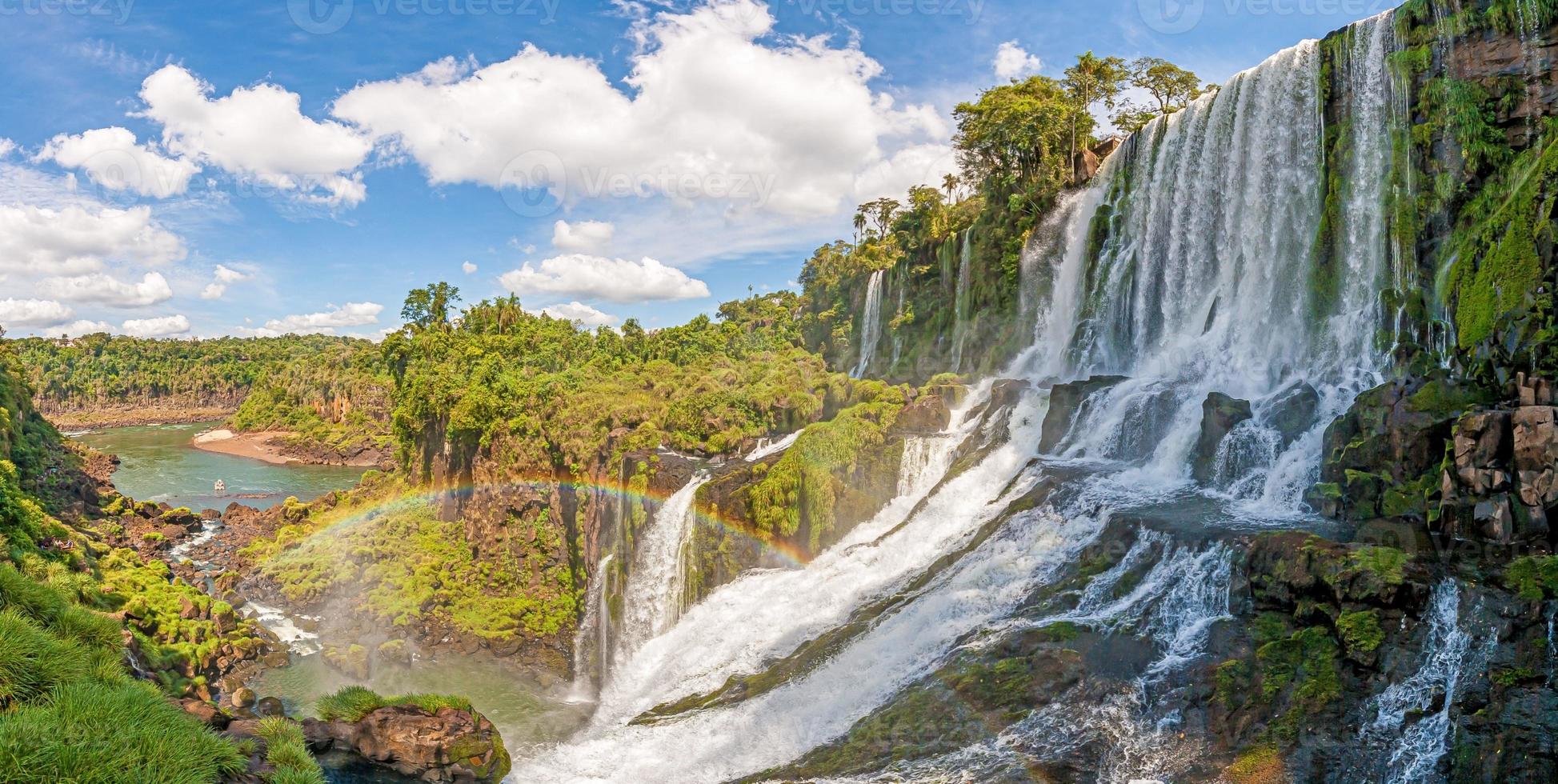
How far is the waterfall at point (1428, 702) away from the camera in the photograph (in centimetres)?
852

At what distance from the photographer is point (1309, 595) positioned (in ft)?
35.7

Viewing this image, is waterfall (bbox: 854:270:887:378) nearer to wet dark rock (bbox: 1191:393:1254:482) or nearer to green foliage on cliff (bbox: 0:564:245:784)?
wet dark rock (bbox: 1191:393:1254:482)

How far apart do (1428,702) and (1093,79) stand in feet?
119

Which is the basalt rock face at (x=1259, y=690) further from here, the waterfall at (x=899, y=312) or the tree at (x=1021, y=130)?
the waterfall at (x=899, y=312)

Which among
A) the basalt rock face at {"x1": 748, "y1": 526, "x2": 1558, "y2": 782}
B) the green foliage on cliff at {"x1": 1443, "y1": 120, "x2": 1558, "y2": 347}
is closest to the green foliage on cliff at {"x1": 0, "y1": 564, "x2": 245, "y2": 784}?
the basalt rock face at {"x1": 748, "y1": 526, "x2": 1558, "y2": 782}

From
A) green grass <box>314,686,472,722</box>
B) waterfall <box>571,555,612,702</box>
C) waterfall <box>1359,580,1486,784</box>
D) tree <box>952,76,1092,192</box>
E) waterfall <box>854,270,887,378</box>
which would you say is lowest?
waterfall <box>571,555,612,702</box>

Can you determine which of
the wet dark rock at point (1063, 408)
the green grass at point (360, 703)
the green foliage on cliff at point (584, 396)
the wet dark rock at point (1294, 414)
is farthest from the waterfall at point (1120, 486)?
the green foliage on cliff at point (584, 396)

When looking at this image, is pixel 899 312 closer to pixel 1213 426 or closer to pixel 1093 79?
pixel 1093 79

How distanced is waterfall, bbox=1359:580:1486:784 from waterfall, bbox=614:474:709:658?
1734 centimetres

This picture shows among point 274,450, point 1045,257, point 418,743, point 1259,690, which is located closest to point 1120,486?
point 1259,690

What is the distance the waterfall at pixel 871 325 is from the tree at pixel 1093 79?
14.7 meters

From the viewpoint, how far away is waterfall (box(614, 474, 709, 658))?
2305 centimetres

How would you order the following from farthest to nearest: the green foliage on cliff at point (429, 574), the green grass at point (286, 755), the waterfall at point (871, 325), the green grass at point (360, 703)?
the waterfall at point (871, 325) → the green foliage on cliff at point (429, 574) → the green grass at point (360, 703) → the green grass at point (286, 755)

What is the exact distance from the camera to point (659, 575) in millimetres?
23688
